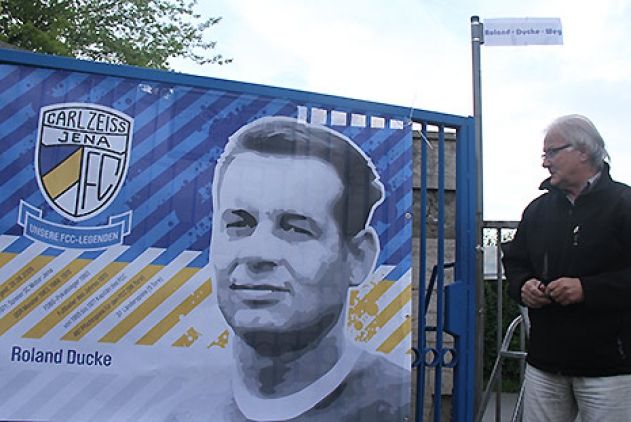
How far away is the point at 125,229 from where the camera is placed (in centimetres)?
281

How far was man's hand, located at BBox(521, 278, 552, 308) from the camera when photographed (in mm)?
2658

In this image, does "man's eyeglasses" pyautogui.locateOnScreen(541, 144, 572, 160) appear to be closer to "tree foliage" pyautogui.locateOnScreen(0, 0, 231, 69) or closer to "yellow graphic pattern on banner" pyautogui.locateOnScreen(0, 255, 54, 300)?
"yellow graphic pattern on banner" pyautogui.locateOnScreen(0, 255, 54, 300)

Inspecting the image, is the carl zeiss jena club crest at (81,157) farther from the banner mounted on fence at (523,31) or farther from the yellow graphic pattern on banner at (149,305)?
the banner mounted on fence at (523,31)

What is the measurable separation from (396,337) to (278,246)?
727 millimetres

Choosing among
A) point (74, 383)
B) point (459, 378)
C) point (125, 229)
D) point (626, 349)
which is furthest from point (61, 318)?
point (626, 349)

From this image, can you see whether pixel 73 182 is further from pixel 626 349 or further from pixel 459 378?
pixel 626 349

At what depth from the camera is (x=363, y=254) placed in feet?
9.96

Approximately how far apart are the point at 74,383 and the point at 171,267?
2.11ft

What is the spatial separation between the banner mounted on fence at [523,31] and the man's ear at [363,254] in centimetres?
144

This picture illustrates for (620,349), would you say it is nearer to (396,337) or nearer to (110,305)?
(396,337)

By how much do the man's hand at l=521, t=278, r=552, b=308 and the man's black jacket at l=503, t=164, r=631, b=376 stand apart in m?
0.05

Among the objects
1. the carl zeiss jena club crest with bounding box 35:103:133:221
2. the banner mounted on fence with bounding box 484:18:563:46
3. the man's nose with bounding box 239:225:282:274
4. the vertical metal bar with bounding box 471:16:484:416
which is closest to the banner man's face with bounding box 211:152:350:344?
the man's nose with bounding box 239:225:282:274

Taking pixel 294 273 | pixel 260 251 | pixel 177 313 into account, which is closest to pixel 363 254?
pixel 294 273

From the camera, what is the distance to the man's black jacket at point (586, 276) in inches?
98.9
